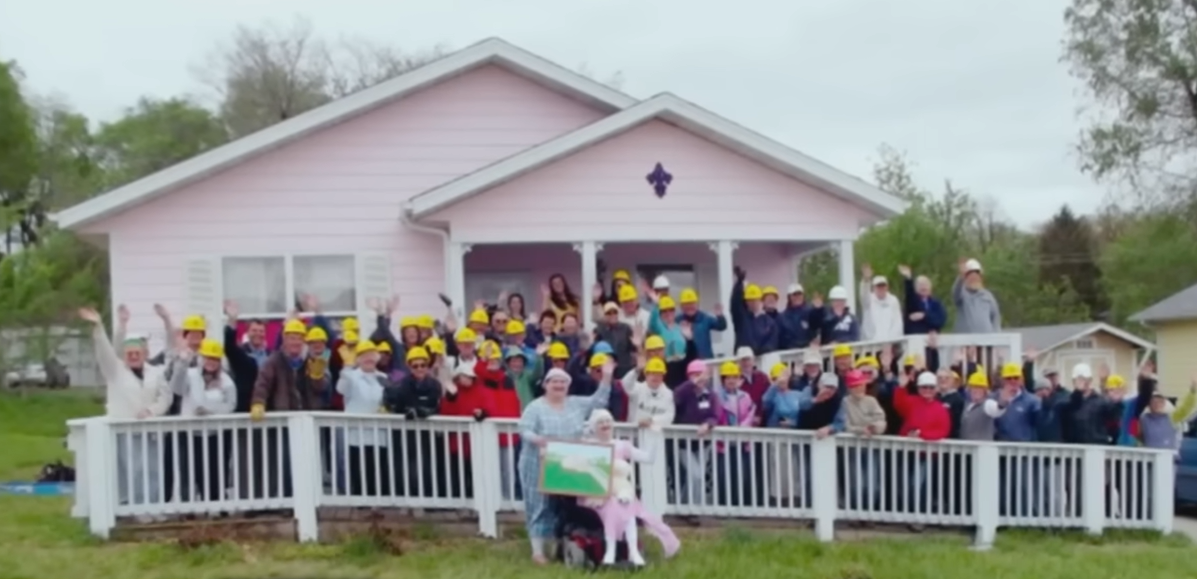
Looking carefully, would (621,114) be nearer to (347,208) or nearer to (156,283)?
(347,208)

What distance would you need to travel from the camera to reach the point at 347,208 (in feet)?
57.1

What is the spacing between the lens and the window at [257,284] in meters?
16.8

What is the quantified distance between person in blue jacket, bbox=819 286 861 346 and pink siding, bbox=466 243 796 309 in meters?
3.52

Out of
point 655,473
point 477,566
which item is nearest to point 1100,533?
point 655,473

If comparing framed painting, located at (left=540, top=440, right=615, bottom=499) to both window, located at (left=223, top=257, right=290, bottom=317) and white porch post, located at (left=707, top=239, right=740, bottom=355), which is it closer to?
white porch post, located at (left=707, top=239, right=740, bottom=355)

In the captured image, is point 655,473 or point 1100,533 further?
point 1100,533

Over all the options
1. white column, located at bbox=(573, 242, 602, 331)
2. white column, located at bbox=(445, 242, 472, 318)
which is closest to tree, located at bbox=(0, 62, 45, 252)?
white column, located at bbox=(445, 242, 472, 318)

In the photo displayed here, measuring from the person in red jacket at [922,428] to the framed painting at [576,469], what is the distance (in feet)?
10.7

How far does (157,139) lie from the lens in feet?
172

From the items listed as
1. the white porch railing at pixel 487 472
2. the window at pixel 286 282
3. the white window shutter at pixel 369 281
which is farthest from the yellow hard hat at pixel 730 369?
the window at pixel 286 282

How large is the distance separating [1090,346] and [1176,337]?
11107 millimetres

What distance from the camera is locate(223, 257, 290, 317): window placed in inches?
663

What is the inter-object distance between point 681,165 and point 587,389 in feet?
18.4

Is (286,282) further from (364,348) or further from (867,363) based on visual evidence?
(867,363)
